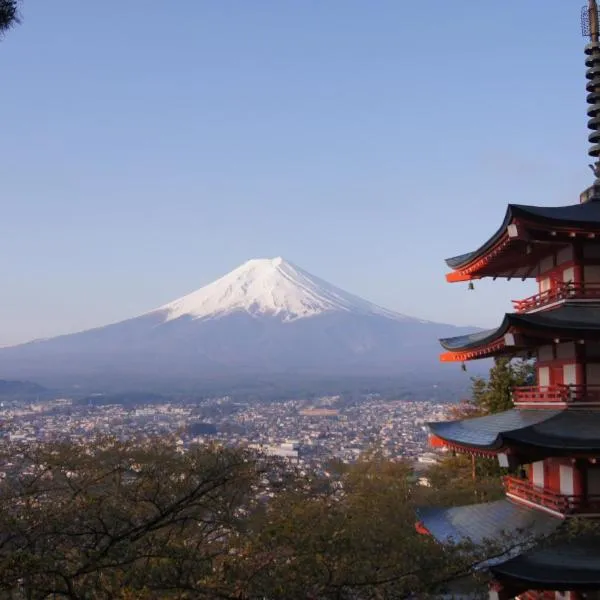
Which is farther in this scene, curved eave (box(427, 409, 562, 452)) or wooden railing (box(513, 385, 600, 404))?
wooden railing (box(513, 385, 600, 404))

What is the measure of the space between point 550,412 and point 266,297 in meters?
157

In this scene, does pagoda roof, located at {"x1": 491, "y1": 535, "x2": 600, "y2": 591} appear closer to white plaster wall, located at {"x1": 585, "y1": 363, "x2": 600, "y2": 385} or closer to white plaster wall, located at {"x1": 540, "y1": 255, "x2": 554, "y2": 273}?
white plaster wall, located at {"x1": 585, "y1": 363, "x2": 600, "y2": 385}

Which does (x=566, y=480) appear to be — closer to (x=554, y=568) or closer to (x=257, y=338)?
(x=554, y=568)

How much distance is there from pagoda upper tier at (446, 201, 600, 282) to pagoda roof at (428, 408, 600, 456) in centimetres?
223

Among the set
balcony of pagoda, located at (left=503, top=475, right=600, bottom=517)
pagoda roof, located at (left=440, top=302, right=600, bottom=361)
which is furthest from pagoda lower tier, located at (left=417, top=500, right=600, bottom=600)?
pagoda roof, located at (left=440, top=302, right=600, bottom=361)

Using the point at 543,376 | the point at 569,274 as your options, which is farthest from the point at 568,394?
the point at 569,274

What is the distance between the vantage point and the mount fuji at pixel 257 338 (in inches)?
5620

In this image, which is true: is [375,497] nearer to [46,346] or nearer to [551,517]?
[551,517]

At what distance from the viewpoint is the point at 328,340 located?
16338cm

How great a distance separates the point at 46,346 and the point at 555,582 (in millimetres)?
169091

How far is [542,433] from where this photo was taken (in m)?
9.05

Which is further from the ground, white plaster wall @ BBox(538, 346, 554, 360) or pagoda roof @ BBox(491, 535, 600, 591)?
white plaster wall @ BBox(538, 346, 554, 360)

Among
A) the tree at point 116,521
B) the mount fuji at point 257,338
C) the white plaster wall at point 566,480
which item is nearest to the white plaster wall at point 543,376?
the white plaster wall at point 566,480

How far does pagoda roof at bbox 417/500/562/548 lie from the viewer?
9253 millimetres
